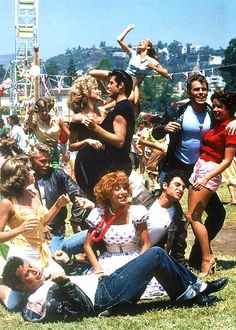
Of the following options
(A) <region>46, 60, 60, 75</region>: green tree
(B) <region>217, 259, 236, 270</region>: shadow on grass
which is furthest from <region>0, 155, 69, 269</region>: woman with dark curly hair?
(A) <region>46, 60, 60, 75</region>: green tree

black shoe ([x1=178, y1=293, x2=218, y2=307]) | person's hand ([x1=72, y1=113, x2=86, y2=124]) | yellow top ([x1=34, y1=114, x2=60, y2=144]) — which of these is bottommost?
black shoe ([x1=178, y1=293, x2=218, y2=307])

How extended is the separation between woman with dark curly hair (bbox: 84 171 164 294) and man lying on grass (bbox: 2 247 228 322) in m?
0.32

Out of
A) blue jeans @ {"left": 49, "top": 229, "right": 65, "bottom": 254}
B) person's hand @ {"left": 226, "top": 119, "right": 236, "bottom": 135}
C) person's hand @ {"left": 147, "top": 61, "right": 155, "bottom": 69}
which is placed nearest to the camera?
person's hand @ {"left": 226, "top": 119, "right": 236, "bottom": 135}

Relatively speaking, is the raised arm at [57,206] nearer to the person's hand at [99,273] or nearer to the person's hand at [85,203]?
the person's hand at [85,203]

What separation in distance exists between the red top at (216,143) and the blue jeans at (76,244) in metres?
1.25

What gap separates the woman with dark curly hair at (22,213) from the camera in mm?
4461

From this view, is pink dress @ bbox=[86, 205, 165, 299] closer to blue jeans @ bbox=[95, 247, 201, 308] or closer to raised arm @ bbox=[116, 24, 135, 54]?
blue jeans @ bbox=[95, 247, 201, 308]

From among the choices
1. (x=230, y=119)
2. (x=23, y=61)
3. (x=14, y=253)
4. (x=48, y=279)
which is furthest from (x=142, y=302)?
(x=23, y=61)

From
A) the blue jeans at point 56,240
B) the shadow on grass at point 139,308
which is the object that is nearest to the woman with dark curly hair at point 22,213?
the shadow on grass at point 139,308

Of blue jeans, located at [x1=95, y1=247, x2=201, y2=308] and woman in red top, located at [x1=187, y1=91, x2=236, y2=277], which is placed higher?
woman in red top, located at [x1=187, y1=91, x2=236, y2=277]

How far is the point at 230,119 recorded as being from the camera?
17.7ft

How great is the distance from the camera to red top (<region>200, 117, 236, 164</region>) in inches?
209

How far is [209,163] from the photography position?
211 inches

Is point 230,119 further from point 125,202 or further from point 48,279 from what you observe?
point 48,279
